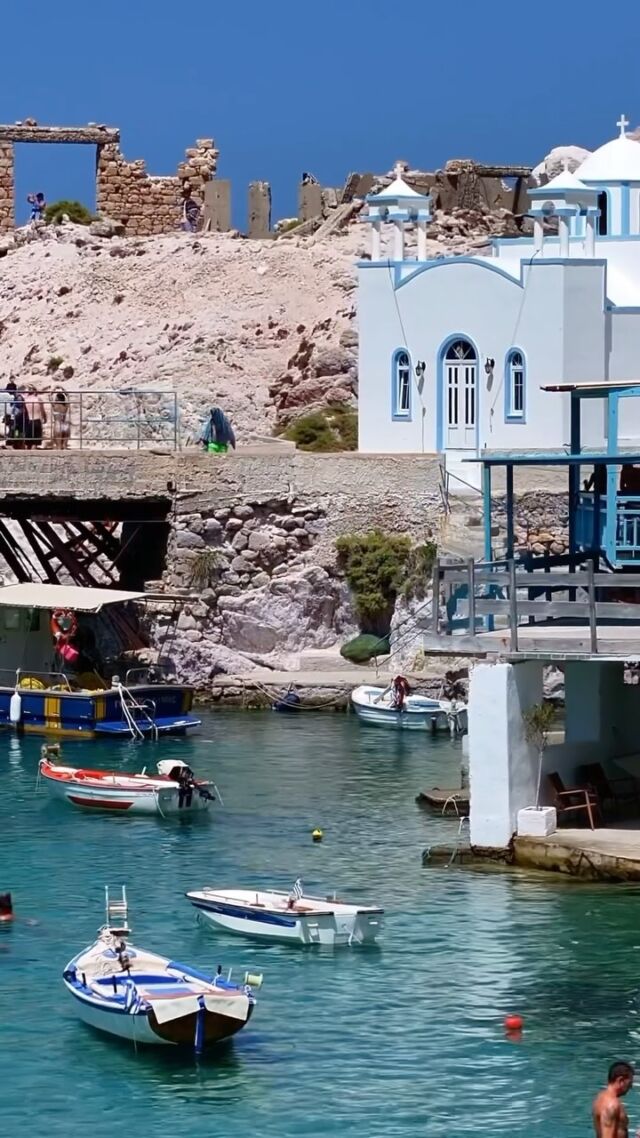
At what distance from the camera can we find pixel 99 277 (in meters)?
70.8

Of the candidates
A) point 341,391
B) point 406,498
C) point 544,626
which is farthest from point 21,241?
point 544,626

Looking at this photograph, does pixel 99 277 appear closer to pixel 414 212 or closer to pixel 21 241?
pixel 21 241

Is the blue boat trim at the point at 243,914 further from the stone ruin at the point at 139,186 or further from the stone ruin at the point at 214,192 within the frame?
the stone ruin at the point at 139,186

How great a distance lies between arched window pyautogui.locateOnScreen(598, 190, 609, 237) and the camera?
56000 millimetres

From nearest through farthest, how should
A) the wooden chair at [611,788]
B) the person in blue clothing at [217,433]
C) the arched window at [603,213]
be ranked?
the wooden chair at [611,788] → the person in blue clothing at [217,433] → the arched window at [603,213]

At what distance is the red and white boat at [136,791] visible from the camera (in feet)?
116

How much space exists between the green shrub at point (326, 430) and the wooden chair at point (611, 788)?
24.4 m

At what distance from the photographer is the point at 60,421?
58562 mm

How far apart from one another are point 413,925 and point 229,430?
2741 cm

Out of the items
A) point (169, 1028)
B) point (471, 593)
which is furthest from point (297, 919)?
point (471, 593)

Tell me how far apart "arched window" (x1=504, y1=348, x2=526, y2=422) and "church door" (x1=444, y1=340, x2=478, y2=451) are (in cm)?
80

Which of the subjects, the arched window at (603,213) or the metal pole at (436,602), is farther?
the arched window at (603,213)

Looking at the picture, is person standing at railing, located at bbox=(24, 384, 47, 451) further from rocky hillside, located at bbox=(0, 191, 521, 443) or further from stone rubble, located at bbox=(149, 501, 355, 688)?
stone rubble, located at bbox=(149, 501, 355, 688)

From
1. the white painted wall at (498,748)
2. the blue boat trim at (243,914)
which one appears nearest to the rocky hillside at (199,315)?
the white painted wall at (498,748)
